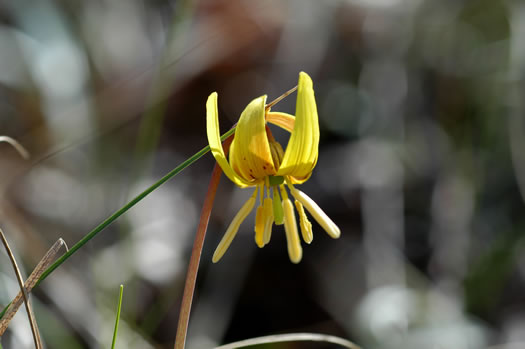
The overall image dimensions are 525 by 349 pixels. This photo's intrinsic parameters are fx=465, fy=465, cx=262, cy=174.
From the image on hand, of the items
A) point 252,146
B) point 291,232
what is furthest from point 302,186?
point 252,146

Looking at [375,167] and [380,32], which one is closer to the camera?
[375,167]

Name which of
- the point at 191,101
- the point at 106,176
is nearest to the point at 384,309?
the point at 106,176

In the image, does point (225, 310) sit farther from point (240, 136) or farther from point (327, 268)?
point (240, 136)

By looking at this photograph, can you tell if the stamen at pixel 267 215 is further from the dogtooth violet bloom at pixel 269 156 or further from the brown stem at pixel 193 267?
the brown stem at pixel 193 267

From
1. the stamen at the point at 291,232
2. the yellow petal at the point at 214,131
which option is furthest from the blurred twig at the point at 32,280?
the stamen at the point at 291,232

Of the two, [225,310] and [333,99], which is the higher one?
[333,99]

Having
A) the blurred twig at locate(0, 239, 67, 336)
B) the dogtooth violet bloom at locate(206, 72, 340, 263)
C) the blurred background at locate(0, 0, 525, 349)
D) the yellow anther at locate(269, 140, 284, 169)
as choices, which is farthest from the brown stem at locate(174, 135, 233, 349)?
the blurred background at locate(0, 0, 525, 349)
